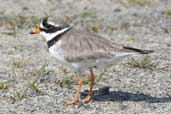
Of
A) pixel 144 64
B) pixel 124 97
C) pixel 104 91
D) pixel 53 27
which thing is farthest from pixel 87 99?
pixel 144 64

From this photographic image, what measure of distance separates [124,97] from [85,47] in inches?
28.9

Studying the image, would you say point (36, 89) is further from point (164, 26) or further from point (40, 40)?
point (164, 26)

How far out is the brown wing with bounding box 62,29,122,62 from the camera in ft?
20.7

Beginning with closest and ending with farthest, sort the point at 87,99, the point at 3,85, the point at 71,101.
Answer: the point at 71,101 < the point at 87,99 < the point at 3,85

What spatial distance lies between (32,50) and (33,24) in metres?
1.55

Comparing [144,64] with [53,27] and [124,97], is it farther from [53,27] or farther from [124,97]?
[53,27]

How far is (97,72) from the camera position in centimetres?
765

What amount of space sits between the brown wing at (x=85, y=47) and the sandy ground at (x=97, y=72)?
0.52m

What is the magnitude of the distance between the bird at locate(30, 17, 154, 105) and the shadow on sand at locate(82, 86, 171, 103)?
0.19 metres

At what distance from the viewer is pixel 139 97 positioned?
6.63 metres

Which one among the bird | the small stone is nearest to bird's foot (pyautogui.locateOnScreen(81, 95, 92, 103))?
the bird

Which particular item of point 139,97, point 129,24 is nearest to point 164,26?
point 129,24

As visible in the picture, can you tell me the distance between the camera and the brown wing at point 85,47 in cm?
632

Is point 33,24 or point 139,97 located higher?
point 33,24
